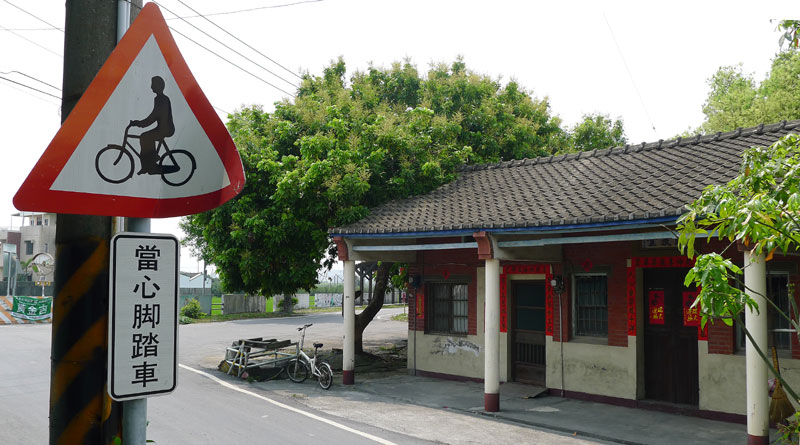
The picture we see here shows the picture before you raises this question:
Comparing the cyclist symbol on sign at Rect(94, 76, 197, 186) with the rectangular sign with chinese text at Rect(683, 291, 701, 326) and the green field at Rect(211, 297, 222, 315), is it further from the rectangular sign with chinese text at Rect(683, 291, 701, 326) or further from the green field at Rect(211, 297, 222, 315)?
the green field at Rect(211, 297, 222, 315)

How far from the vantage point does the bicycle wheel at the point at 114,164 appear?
241 centimetres

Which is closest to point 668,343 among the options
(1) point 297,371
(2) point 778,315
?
(2) point 778,315

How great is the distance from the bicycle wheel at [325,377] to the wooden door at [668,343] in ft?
21.3

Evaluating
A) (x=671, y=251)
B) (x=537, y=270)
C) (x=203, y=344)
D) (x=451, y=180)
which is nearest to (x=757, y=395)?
(x=671, y=251)

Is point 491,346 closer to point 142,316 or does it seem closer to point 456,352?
point 456,352

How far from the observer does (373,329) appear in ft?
101

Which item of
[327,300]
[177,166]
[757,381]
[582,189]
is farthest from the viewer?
[327,300]

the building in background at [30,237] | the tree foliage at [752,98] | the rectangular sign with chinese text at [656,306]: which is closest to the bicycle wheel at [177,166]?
the rectangular sign with chinese text at [656,306]

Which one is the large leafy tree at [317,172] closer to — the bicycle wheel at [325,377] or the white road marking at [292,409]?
the white road marking at [292,409]

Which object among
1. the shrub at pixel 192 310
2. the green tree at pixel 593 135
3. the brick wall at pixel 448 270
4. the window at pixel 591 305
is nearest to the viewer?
the window at pixel 591 305

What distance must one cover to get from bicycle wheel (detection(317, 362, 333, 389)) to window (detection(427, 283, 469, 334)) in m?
3.15

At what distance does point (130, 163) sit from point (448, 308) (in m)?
13.1

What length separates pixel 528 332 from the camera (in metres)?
→ 13.7

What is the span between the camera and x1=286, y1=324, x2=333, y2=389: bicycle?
13.3m
